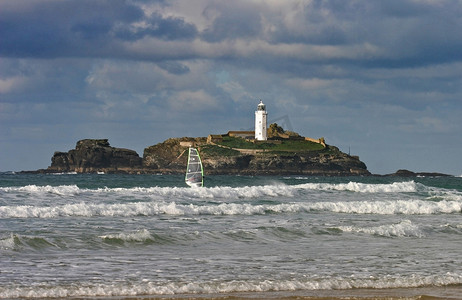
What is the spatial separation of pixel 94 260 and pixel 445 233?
11125 millimetres

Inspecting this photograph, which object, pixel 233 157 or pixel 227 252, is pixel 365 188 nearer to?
pixel 227 252

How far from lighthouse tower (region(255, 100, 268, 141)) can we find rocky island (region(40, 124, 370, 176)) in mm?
1990

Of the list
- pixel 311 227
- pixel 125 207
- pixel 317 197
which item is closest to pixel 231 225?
pixel 311 227

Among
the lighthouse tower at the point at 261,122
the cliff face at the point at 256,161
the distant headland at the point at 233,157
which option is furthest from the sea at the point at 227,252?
the cliff face at the point at 256,161

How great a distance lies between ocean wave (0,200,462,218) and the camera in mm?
21328

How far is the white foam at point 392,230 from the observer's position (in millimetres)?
18750

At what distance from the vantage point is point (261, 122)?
14138 centimetres

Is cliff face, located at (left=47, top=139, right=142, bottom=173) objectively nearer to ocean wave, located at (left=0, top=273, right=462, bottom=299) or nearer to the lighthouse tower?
the lighthouse tower

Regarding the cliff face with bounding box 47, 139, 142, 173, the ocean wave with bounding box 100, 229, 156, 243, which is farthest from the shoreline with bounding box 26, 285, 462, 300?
the cliff face with bounding box 47, 139, 142, 173

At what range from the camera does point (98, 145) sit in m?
157

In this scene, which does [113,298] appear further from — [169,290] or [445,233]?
[445,233]

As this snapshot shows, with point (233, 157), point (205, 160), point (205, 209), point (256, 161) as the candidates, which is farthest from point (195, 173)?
point (205, 160)

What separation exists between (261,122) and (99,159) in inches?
1602

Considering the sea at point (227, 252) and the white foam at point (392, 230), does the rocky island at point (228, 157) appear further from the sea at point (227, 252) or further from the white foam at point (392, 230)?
the white foam at point (392, 230)
